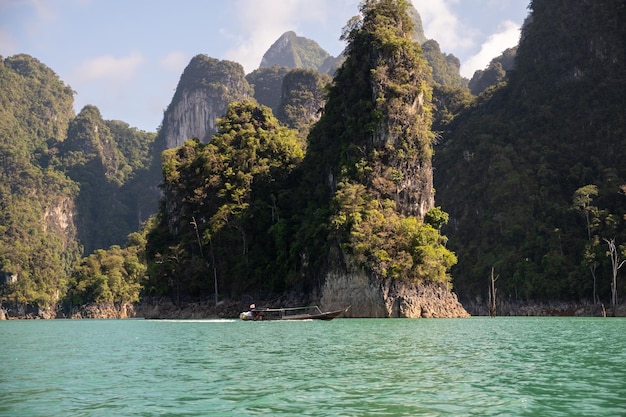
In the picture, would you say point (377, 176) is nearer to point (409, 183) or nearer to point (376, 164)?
point (376, 164)

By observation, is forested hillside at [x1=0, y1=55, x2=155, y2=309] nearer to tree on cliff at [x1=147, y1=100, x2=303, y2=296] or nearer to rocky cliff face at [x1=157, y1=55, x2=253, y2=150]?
rocky cliff face at [x1=157, y1=55, x2=253, y2=150]

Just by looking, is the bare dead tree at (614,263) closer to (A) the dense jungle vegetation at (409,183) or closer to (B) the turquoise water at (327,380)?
(A) the dense jungle vegetation at (409,183)

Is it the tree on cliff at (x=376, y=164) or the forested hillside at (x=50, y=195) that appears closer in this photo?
the tree on cliff at (x=376, y=164)

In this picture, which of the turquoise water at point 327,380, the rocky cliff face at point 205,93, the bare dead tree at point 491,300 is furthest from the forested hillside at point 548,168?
the rocky cliff face at point 205,93

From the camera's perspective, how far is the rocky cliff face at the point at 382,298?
2157 inches

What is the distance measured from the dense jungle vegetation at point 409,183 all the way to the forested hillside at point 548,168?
220 mm

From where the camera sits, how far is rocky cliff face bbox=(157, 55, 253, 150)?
17362 centimetres

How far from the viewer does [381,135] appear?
2473 inches

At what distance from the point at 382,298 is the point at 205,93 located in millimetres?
131085

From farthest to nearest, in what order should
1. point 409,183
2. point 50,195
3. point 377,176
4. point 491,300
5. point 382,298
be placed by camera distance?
point 50,195, point 491,300, point 409,183, point 377,176, point 382,298

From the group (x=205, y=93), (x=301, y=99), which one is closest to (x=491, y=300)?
(x=301, y=99)

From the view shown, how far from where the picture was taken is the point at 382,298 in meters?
54.8

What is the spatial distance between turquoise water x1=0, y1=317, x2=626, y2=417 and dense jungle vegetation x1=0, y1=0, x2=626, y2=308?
34.4 metres

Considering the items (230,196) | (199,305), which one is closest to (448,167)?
(230,196)
